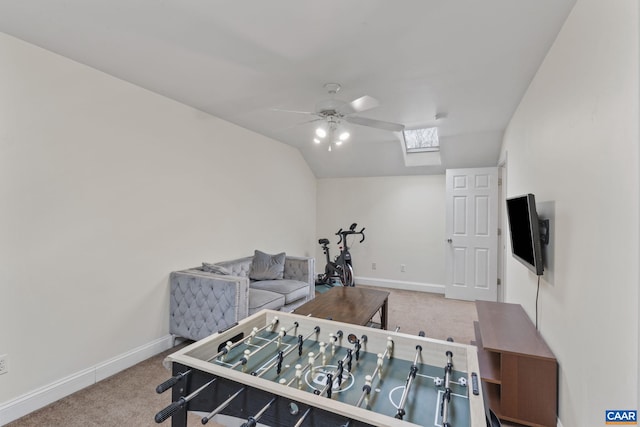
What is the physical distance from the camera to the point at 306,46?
1.99m

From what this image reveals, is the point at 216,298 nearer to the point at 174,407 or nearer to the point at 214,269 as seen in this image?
the point at 214,269

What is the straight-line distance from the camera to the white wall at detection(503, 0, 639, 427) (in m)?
1.08

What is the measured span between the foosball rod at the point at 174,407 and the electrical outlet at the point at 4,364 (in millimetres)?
1801

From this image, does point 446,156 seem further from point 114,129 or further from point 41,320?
point 41,320

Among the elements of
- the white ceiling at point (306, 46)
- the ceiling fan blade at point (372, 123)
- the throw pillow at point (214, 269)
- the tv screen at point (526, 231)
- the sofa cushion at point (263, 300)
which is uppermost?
the white ceiling at point (306, 46)

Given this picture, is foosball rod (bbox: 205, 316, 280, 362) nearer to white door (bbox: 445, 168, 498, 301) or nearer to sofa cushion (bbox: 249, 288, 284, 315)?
sofa cushion (bbox: 249, 288, 284, 315)

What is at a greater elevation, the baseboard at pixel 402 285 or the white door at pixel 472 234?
the white door at pixel 472 234

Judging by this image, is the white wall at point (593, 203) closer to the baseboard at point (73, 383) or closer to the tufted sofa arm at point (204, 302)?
the tufted sofa arm at point (204, 302)

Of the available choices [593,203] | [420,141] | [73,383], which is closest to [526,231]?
[593,203]

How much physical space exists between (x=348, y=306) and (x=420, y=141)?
3.27 m

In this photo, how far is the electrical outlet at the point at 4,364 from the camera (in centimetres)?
192

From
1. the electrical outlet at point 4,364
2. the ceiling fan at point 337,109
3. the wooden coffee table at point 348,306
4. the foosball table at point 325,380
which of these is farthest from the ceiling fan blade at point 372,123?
the electrical outlet at point 4,364

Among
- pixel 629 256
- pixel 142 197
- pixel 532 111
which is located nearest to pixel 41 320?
pixel 142 197

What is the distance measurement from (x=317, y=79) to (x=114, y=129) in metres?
1.82
